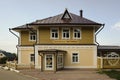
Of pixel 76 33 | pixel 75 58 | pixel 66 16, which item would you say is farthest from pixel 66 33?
pixel 75 58

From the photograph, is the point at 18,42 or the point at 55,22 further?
the point at 18,42

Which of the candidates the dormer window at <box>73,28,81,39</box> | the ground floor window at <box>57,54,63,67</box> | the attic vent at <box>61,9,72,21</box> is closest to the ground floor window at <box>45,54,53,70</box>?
the ground floor window at <box>57,54,63,67</box>

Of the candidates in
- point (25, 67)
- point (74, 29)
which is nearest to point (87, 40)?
point (74, 29)

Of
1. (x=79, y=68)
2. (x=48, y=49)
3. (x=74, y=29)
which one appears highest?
(x=74, y=29)

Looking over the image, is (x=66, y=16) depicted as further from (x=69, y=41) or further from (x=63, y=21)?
(x=69, y=41)

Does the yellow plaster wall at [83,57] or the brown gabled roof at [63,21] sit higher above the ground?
the brown gabled roof at [63,21]

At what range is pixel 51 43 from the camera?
1377 inches

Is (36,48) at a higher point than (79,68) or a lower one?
higher

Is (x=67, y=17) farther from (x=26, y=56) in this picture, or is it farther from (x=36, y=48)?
(x=26, y=56)

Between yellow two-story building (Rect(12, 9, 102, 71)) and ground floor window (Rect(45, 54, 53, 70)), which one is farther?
yellow two-story building (Rect(12, 9, 102, 71))

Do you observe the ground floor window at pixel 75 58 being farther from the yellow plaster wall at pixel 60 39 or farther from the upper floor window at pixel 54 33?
the upper floor window at pixel 54 33

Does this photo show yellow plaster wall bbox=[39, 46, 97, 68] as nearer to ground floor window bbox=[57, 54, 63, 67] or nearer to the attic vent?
ground floor window bbox=[57, 54, 63, 67]

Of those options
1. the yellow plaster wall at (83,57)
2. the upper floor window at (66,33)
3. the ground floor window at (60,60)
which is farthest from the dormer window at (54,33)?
the ground floor window at (60,60)

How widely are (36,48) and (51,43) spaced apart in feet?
5.74
